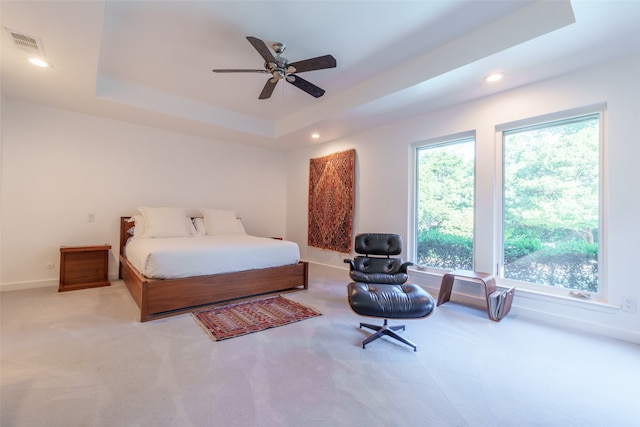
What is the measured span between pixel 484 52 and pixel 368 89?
1296mm

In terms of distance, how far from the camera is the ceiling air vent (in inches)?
84.6

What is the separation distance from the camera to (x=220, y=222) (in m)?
4.52

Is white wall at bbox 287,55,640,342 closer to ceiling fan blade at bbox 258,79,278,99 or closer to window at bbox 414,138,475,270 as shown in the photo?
window at bbox 414,138,475,270

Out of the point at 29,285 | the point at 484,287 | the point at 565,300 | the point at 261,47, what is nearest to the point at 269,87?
the point at 261,47

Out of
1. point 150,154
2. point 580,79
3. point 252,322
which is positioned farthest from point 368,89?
point 150,154

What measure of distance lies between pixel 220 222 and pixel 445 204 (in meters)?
3.48

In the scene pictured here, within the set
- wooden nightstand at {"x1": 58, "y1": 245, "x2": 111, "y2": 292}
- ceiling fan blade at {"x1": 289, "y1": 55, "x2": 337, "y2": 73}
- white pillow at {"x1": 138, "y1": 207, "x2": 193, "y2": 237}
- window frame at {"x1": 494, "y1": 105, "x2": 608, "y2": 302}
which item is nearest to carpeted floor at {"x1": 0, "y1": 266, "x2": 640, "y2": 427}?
window frame at {"x1": 494, "y1": 105, "x2": 608, "y2": 302}

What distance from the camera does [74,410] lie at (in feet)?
4.65

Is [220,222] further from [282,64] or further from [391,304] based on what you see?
[391,304]

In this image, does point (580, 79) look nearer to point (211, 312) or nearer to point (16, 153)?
point (211, 312)

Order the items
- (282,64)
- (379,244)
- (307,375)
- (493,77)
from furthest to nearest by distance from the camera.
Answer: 1. (379,244)
2. (493,77)
3. (282,64)
4. (307,375)

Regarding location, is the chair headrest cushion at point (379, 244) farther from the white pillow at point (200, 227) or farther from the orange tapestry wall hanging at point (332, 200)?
the white pillow at point (200, 227)

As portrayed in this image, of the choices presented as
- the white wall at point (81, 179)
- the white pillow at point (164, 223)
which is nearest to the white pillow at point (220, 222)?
the white pillow at point (164, 223)

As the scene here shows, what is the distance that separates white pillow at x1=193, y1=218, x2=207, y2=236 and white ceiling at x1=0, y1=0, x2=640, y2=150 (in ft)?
5.41
